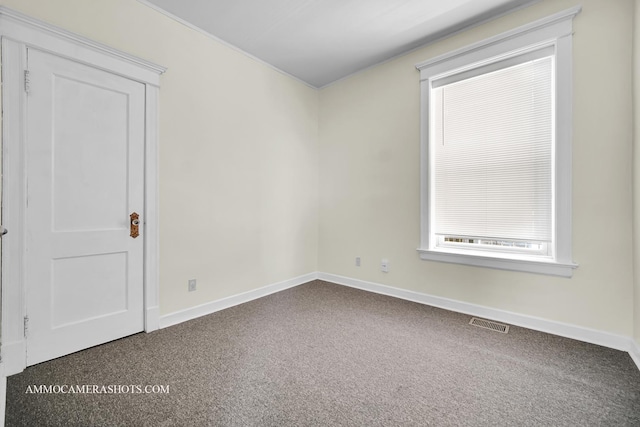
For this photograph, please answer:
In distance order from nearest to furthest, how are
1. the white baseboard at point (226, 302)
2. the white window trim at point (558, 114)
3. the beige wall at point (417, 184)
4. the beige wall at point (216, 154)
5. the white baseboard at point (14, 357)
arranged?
1. the white baseboard at point (14, 357)
2. the beige wall at point (417, 184)
3. the white window trim at point (558, 114)
4. the beige wall at point (216, 154)
5. the white baseboard at point (226, 302)

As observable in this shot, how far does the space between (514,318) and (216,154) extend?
3.30m

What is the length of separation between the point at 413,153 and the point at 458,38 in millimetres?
1206

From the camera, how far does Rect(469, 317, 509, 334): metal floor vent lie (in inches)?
101

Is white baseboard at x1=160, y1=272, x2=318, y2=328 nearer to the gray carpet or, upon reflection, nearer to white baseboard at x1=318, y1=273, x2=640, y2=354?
the gray carpet

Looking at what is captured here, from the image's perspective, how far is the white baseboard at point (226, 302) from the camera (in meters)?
2.68

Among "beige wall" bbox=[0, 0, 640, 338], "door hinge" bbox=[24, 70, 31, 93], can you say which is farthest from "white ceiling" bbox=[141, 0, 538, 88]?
"door hinge" bbox=[24, 70, 31, 93]

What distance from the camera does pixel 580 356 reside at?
210cm

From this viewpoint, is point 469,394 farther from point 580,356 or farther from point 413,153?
point 413,153

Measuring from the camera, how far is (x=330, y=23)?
280 centimetres

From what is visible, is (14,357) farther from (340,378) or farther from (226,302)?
(340,378)

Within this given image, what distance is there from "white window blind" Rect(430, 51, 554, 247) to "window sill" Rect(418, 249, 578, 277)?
0.22 meters

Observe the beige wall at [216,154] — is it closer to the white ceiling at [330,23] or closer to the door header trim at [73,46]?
the door header trim at [73,46]

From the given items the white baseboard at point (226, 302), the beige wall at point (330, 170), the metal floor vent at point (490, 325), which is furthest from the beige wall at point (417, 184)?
the white baseboard at point (226, 302)

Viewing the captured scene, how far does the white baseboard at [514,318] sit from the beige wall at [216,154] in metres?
1.33
